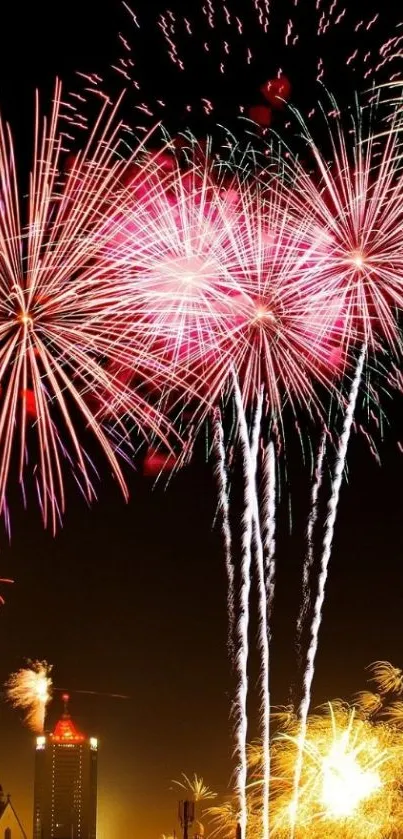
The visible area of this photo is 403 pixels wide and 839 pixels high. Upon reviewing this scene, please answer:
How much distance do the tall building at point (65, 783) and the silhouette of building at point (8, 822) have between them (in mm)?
60616

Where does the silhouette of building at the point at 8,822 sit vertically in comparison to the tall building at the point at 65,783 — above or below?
below

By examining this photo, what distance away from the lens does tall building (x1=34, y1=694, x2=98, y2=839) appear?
16712 cm

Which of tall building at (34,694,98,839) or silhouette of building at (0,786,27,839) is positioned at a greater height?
tall building at (34,694,98,839)

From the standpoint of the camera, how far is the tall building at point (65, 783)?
16712 cm

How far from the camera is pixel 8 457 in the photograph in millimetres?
13711

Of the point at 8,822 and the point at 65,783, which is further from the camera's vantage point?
the point at 65,783

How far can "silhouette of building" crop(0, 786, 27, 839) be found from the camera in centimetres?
9988

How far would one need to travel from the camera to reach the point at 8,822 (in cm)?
10281

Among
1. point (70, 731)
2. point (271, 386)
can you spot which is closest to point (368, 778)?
point (271, 386)

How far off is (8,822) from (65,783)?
68.1 m

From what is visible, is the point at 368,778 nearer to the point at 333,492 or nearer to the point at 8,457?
the point at 333,492

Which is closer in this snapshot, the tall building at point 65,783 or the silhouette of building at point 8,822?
the silhouette of building at point 8,822

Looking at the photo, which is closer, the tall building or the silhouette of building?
the silhouette of building

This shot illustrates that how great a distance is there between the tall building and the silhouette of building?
60616 mm
